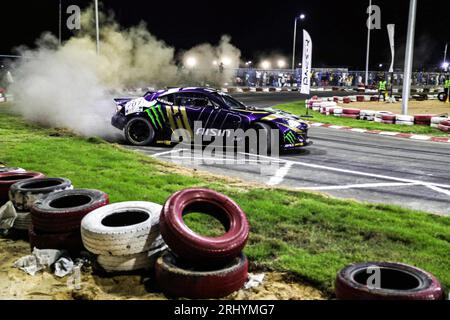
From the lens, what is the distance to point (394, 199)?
6.55 meters

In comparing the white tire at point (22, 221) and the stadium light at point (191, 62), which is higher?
the stadium light at point (191, 62)

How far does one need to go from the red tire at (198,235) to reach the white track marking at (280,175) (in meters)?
3.23

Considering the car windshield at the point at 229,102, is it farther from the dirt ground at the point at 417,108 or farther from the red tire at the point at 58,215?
the dirt ground at the point at 417,108

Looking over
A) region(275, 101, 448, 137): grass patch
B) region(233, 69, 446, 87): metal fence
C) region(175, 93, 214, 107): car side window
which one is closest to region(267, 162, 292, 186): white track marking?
region(175, 93, 214, 107): car side window

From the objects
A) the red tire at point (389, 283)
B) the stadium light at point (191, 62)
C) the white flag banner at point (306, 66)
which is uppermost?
the stadium light at point (191, 62)

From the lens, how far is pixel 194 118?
10188 mm

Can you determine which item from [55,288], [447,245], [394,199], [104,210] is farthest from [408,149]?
[55,288]

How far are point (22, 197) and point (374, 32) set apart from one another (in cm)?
7774

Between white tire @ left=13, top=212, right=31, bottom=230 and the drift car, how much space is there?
557cm

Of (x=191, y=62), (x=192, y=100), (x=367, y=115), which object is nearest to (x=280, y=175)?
(x=192, y=100)

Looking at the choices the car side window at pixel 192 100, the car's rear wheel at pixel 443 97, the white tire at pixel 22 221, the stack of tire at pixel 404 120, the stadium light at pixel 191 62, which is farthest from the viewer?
the stadium light at pixel 191 62

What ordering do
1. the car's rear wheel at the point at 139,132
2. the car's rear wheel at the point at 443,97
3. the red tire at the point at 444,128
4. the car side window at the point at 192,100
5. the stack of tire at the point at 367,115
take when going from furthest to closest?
the car's rear wheel at the point at 443,97, the stack of tire at the point at 367,115, the red tire at the point at 444,128, the car's rear wheel at the point at 139,132, the car side window at the point at 192,100

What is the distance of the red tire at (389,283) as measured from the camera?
3.08 m

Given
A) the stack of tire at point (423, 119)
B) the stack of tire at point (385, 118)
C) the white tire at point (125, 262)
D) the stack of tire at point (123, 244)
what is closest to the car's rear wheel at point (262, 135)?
the stack of tire at point (123, 244)
